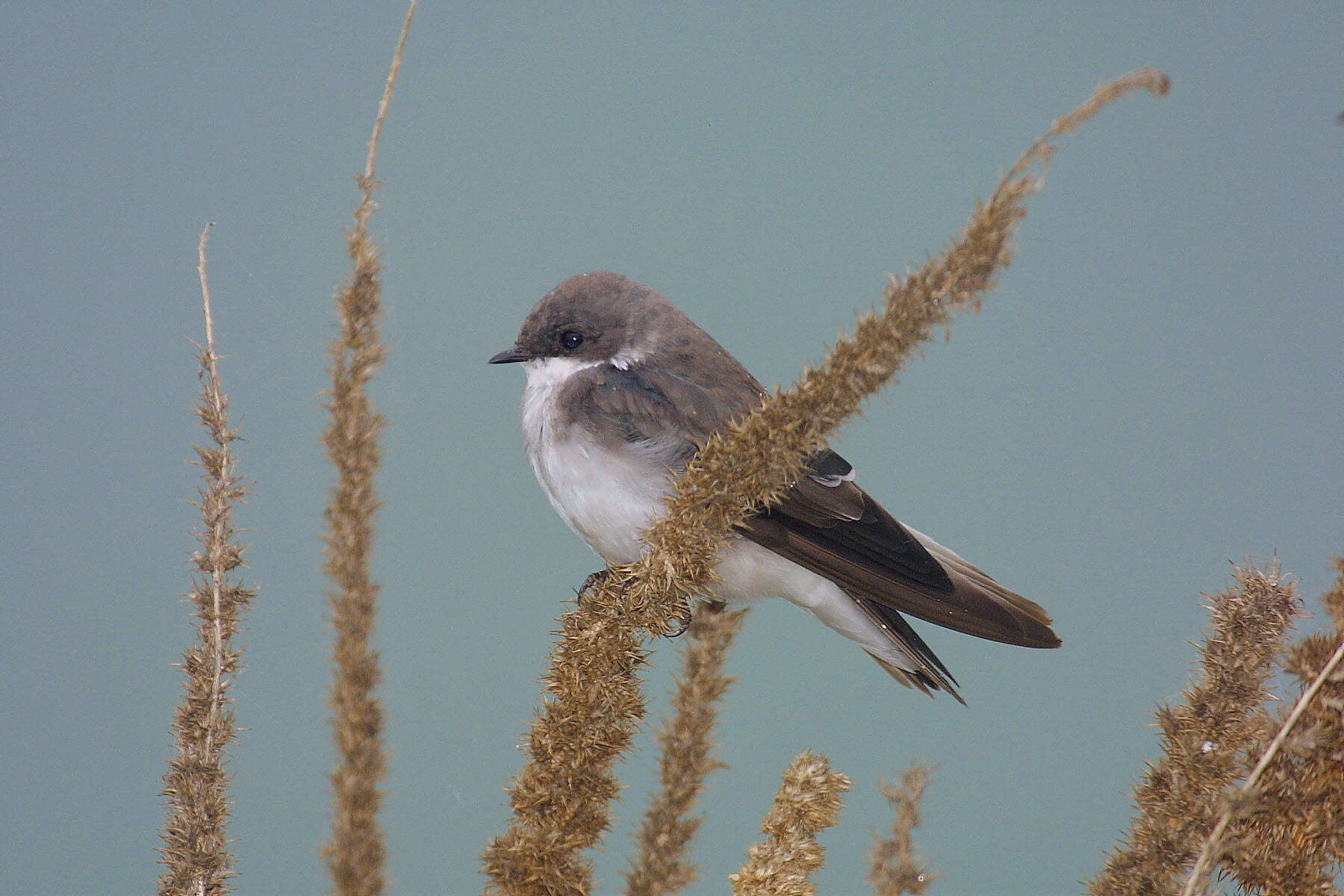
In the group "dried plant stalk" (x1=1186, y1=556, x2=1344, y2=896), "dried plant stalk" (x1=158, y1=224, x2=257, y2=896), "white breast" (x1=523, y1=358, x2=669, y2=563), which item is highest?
"white breast" (x1=523, y1=358, x2=669, y2=563)

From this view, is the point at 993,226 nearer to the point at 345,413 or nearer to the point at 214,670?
the point at 345,413

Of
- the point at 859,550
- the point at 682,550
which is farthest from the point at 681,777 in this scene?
the point at 859,550

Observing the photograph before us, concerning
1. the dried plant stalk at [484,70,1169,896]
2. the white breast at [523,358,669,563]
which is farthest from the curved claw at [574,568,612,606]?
the dried plant stalk at [484,70,1169,896]

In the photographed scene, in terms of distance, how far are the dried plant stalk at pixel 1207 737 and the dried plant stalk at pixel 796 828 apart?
0.80ft

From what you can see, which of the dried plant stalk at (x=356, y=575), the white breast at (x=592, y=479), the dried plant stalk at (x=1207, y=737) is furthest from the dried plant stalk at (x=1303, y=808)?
the white breast at (x=592, y=479)

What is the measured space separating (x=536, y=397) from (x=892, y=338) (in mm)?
1528

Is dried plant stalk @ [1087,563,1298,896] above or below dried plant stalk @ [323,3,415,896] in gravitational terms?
above

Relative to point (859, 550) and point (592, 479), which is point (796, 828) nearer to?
point (859, 550)

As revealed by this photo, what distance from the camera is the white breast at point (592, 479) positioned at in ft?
7.14

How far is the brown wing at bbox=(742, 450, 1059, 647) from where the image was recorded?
2.07 metres

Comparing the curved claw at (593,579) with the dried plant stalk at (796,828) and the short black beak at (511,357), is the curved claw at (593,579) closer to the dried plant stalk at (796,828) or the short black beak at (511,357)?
the short black beak at (511,357)

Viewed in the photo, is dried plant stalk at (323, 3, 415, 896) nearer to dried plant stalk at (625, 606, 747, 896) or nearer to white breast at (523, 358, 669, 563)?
dried plant stalk at (625, 606, 747, 896)

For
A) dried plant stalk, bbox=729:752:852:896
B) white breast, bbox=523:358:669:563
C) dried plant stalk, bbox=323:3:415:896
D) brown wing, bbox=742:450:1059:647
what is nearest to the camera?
dried plant stalk, bbox=323:3:415:896

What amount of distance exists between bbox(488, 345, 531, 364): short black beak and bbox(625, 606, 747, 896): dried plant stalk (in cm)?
128
